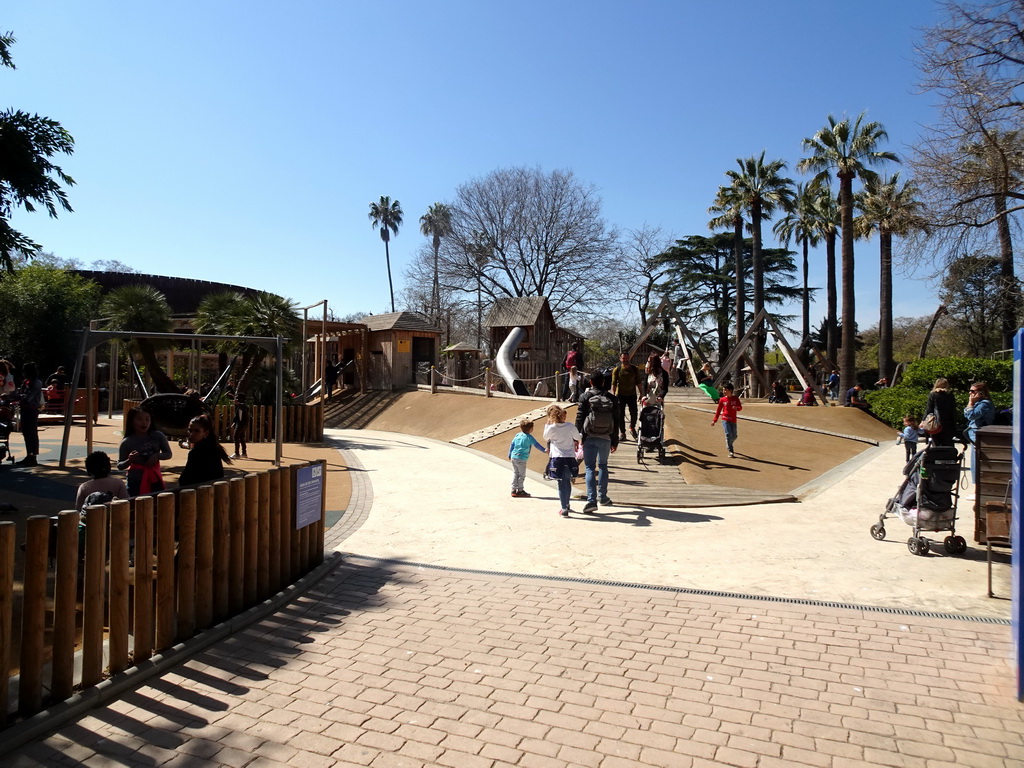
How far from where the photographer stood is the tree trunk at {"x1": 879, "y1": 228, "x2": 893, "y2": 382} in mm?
30719

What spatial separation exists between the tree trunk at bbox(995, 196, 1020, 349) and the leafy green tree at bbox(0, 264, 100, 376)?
105 ft

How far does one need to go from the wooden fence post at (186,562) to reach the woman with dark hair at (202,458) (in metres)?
1.64

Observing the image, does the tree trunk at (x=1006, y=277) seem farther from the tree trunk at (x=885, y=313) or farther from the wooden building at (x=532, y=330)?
the wooden building at (x=532, y=330)

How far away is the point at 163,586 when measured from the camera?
4.22m

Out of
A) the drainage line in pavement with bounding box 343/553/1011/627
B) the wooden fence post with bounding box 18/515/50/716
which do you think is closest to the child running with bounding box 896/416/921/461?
the drainage line in pavement with bounding box 343/553/1011/627

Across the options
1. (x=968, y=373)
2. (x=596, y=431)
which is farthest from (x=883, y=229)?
(x=596, y=431)

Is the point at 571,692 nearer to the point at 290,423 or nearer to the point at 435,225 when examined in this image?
the point at 290,423

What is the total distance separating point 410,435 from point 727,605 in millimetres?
15954

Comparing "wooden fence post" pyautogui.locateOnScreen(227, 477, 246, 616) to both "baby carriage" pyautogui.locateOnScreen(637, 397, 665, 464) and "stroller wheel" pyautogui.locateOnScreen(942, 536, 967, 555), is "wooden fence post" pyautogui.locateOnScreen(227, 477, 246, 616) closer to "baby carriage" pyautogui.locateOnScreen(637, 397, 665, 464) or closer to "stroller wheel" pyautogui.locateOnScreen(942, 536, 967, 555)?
"stroller wheel" pyautogui.locateOnScreen(942, 536, 967, 555)

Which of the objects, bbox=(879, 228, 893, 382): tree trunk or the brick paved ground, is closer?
the brick paved ground

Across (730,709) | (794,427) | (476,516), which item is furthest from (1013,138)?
(730,709)

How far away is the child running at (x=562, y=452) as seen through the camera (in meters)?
8.62

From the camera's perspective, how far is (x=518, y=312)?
3161 centimetres

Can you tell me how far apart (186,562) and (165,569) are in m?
0.24
